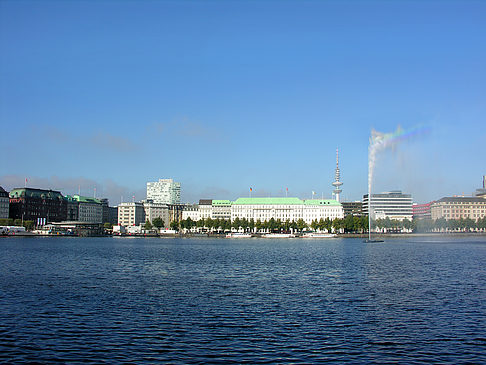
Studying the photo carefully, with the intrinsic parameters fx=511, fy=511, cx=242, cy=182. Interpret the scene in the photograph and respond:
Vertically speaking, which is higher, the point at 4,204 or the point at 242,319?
the point at 4,204

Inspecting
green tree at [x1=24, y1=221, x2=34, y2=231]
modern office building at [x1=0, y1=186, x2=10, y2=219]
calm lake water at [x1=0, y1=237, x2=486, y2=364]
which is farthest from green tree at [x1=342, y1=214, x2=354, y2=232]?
calm lake water at [x1=0, y1=237, x2=486, y2=364]

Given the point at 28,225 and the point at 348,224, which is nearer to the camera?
the point at 28,225

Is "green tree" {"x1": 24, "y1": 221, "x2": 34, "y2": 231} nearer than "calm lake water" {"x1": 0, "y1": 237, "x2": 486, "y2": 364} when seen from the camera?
No

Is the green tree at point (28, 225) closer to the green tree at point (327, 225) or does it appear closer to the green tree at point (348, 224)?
the green tree at point (327, 225)

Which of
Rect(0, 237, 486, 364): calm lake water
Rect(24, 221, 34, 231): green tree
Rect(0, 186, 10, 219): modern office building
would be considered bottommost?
Rect(0, 237, 486, 364): calm lake water

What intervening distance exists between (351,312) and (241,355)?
9.47 metres

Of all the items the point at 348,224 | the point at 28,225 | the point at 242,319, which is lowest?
the point at 242,319

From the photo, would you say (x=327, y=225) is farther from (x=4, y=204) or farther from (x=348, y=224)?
(x=4, y=204)

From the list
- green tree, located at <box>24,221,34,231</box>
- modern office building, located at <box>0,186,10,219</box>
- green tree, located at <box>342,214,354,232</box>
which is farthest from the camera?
modern office building, located at <box>0,186,10,219</box>

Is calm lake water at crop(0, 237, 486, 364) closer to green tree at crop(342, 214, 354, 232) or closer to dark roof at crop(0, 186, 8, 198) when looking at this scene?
green tree at crop(342, 214, 354, 232)

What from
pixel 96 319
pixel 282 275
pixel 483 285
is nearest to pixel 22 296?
pixel 96 319

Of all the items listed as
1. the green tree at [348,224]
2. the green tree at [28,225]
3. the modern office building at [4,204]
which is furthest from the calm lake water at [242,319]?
the modern office building at [4,204]

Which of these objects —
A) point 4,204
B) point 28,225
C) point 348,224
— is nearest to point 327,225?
point 348,224

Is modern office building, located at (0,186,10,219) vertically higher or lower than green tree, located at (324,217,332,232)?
higher
